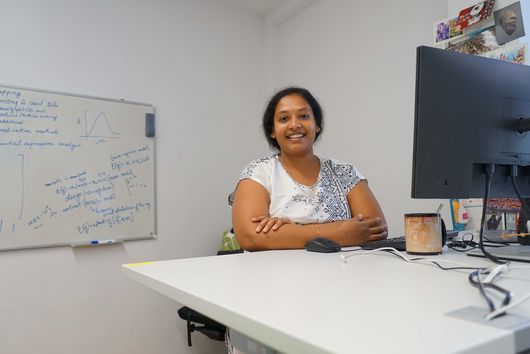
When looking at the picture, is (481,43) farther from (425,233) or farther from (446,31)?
(425,233)

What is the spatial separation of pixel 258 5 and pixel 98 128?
5.13 feet

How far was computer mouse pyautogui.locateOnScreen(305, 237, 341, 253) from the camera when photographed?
98 centimetres

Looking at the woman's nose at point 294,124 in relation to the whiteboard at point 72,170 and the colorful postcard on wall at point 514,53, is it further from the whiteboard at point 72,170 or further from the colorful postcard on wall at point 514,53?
the whiteboard at point 72,170

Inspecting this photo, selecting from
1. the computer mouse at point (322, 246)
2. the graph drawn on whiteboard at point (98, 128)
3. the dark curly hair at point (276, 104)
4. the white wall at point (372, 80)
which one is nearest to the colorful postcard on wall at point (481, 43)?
the white wall at point (372, 80)

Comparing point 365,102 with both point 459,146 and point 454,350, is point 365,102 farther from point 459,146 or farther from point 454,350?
point 454,350

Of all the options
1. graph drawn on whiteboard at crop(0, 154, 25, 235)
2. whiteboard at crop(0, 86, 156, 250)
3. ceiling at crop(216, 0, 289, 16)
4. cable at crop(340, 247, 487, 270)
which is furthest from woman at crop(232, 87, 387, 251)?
ceiling at crop(216, 0, 289, 16)

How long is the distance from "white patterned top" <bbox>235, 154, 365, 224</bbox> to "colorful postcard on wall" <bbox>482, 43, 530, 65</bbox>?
822 mm

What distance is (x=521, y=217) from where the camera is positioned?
107 centimetres

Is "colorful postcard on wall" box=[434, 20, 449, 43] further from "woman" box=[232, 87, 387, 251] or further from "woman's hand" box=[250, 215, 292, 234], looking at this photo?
"woman's hand" box=[250, 215, 292, 234]

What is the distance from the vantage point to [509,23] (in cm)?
158

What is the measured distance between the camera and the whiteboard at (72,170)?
1988mm

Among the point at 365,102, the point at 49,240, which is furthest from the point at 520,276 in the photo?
the point at 49,240

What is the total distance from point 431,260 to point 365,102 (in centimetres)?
177

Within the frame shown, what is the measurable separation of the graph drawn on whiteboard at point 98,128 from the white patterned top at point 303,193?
1.23m
